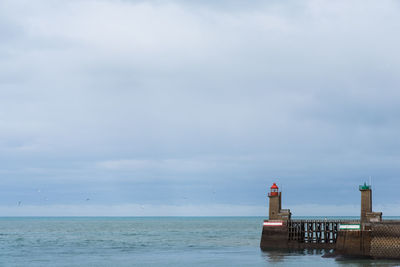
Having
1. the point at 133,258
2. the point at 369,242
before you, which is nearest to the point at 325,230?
the point at 369,242

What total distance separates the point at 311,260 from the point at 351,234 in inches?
258

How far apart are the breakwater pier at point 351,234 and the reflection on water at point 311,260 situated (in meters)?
0.89

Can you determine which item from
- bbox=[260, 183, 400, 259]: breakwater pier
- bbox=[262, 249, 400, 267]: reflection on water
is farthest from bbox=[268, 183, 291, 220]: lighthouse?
bbox=[262, 249, 400, 267]: reflection on water

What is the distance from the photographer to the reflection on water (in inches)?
2563

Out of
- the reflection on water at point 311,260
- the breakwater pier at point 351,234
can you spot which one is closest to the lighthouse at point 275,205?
the breakwater pier at point 351,234

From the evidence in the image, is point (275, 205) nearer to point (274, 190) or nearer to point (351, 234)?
point (274, 190)

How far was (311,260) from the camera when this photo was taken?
72.6 m

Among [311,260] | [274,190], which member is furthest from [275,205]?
[311,260]

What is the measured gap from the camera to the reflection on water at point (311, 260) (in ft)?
214

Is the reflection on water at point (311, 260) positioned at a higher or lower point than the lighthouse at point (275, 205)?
lower

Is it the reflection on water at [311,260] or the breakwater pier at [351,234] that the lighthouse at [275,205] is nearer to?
the breakwater pier at [351,234]

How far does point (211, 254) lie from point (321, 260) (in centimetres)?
2006

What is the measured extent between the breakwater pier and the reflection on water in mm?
888

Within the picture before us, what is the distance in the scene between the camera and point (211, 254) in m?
86.9
